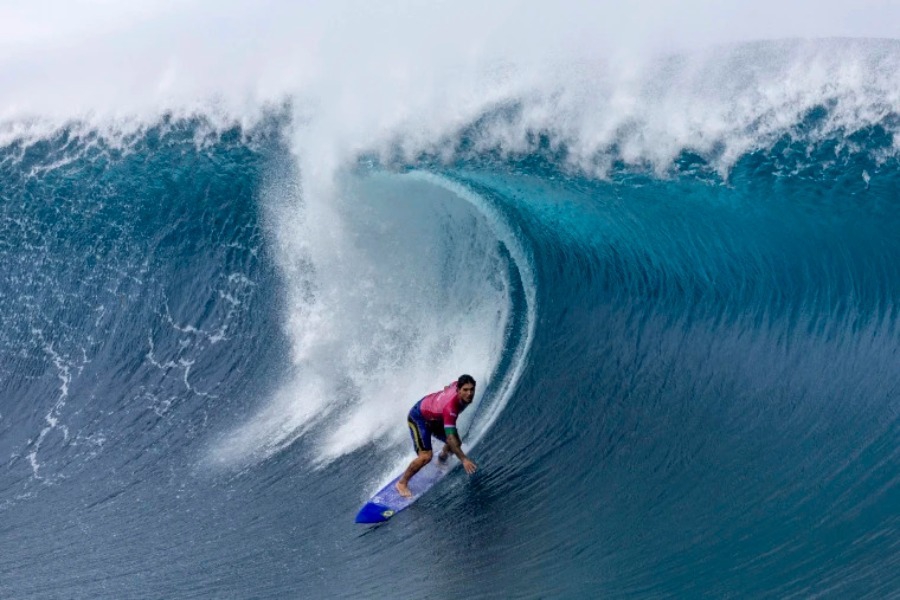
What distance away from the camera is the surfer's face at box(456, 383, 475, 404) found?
310 inches

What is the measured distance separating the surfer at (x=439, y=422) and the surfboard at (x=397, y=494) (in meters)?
0.09

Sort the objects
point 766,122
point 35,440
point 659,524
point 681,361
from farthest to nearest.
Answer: point 766,122 → point 35,440 → point 681,361 → point 659,524

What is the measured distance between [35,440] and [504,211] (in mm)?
6698

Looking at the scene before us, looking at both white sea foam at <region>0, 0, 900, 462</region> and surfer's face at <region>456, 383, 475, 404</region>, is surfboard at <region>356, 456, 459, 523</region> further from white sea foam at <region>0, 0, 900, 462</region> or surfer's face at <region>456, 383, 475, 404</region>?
surfer's face at <region>456, 383, 475, 404</region>

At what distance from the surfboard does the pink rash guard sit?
0.84 m

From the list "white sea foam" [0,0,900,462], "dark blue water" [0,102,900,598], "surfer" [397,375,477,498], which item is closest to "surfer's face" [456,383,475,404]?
"surfer" [397,375,477,498]

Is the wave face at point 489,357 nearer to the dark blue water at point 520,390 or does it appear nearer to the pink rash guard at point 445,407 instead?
the dark blue water at point 520,390

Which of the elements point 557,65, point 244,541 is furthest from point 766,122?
point 244,541

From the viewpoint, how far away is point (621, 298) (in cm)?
1023

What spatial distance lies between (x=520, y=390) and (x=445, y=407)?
1578 millimetres

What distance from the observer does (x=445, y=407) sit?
26.5ft

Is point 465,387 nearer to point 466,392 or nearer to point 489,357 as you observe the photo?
point 466,392

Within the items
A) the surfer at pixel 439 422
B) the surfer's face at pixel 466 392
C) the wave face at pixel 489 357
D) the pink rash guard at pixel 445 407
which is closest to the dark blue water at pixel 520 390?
the wave face at pixel 489 357

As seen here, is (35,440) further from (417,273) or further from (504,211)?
(504,211)
